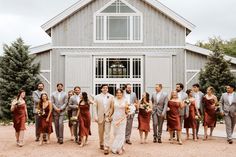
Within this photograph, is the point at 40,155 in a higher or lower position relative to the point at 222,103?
lower

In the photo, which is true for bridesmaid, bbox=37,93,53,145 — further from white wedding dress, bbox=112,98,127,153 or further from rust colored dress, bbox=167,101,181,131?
rust colored dress, bbox=167,101,181,131

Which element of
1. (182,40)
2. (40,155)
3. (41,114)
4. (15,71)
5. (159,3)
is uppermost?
(159,3)

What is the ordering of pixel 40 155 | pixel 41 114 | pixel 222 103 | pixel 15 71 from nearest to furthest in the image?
pixel 40 155 → pixel 41 114 → pixel 222 103 → pixel 15 71

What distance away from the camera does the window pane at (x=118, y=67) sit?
23172 mm

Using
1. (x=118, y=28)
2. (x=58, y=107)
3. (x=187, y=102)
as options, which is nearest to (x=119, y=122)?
(x=58, y=107)

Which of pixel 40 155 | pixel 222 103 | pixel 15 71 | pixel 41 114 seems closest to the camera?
pixel 40 155

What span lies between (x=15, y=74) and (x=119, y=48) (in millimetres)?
5704

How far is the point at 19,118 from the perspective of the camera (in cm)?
1277

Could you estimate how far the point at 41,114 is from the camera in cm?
1298

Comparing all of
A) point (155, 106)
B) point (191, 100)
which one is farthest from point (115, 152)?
point (191, 100)

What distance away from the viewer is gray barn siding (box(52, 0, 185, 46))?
921 inches

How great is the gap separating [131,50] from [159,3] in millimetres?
2917

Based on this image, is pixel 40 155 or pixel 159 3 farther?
pixel 159 3

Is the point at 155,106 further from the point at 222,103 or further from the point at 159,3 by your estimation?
the point at 159,3
